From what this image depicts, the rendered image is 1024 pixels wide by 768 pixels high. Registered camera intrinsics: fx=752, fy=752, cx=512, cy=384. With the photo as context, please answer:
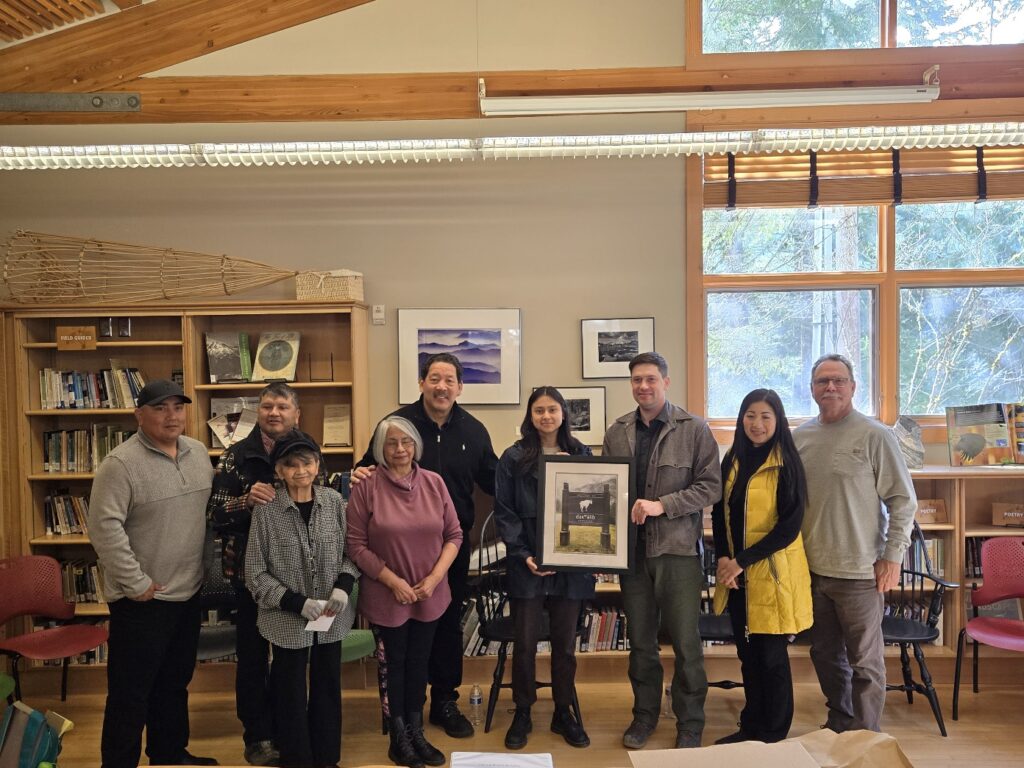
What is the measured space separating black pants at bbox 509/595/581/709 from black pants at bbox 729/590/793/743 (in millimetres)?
744

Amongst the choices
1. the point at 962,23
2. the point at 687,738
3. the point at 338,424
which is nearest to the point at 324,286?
the point at 338,424

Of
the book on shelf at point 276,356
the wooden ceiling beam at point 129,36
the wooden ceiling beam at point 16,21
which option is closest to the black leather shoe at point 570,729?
the book on shelf at point 276,356

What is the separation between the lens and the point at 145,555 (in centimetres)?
312

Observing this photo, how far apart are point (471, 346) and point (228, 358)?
4.88ft

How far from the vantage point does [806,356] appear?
16.1ft

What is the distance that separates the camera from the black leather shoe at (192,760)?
3.37m

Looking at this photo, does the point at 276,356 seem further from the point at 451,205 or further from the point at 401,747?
the point at 401,747

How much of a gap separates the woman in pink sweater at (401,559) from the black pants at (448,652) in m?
0.43

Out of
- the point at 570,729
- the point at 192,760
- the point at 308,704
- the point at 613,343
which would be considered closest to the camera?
the point at 308,704

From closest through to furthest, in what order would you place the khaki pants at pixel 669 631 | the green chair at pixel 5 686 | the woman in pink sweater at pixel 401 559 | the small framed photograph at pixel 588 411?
the woman in pink sweater at pixel 401 559 → the green chair at pixel 5 686 → the khaki pants at pixel 669 631 → the small framed photograph at pixel 588 411

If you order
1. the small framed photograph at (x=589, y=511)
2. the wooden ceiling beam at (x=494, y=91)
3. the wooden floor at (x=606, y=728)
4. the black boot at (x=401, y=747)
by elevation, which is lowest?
the wooden floor at (x=606, y=728)

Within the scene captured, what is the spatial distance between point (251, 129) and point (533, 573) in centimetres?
334

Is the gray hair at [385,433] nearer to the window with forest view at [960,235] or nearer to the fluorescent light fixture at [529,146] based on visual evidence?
the fluorescent light fixture at [529,146]

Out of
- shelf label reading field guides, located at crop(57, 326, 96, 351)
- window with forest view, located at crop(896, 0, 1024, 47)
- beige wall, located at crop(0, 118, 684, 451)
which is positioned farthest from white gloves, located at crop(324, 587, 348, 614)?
window with forest view, located at crop(896, 0, 1024, 47)
